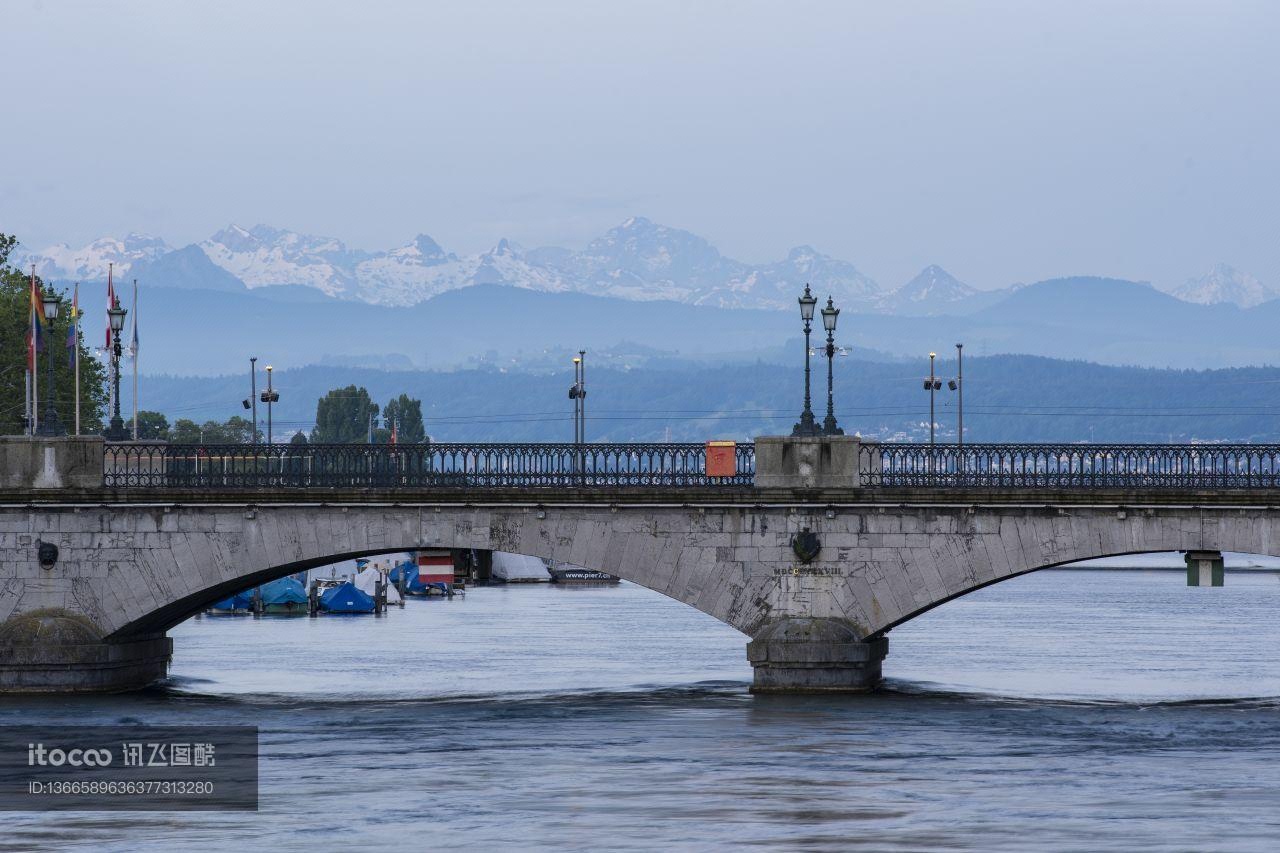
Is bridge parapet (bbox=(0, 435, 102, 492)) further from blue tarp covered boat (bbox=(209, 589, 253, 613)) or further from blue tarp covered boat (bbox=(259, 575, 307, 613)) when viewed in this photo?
blue tarp covered boat (bbox=(209, 589, 253, 613))

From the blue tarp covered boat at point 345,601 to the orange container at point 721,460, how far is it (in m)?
52.7

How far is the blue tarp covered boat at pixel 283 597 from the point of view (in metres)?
96.7

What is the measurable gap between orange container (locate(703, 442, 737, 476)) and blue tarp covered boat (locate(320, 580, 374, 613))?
5272cm

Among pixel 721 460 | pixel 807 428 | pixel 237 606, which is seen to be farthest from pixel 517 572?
pixel 807 428

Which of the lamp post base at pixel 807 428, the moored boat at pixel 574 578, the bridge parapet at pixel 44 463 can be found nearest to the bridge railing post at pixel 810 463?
the lamp post base at pixel 807 428

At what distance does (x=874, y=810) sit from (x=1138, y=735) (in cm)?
1188

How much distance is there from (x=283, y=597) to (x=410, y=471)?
164 feet

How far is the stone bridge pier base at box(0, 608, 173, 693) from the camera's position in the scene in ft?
160

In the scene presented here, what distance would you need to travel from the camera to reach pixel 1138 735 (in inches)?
1704

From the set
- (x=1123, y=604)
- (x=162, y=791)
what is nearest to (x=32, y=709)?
(x=162, y=791)

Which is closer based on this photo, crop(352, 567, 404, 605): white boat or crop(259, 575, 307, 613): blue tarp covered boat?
crop(259, 575, 307, 613): blue tarp covered boat

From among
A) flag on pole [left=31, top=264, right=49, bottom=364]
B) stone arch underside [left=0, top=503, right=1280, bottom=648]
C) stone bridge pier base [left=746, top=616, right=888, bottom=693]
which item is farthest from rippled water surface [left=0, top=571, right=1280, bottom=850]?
flag on pole [left=31, top=264, right=49, bottom=364]

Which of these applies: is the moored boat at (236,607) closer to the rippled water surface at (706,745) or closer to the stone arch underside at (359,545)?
the rippled water surface at (706,745)

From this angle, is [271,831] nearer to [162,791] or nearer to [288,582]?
[162,791]
